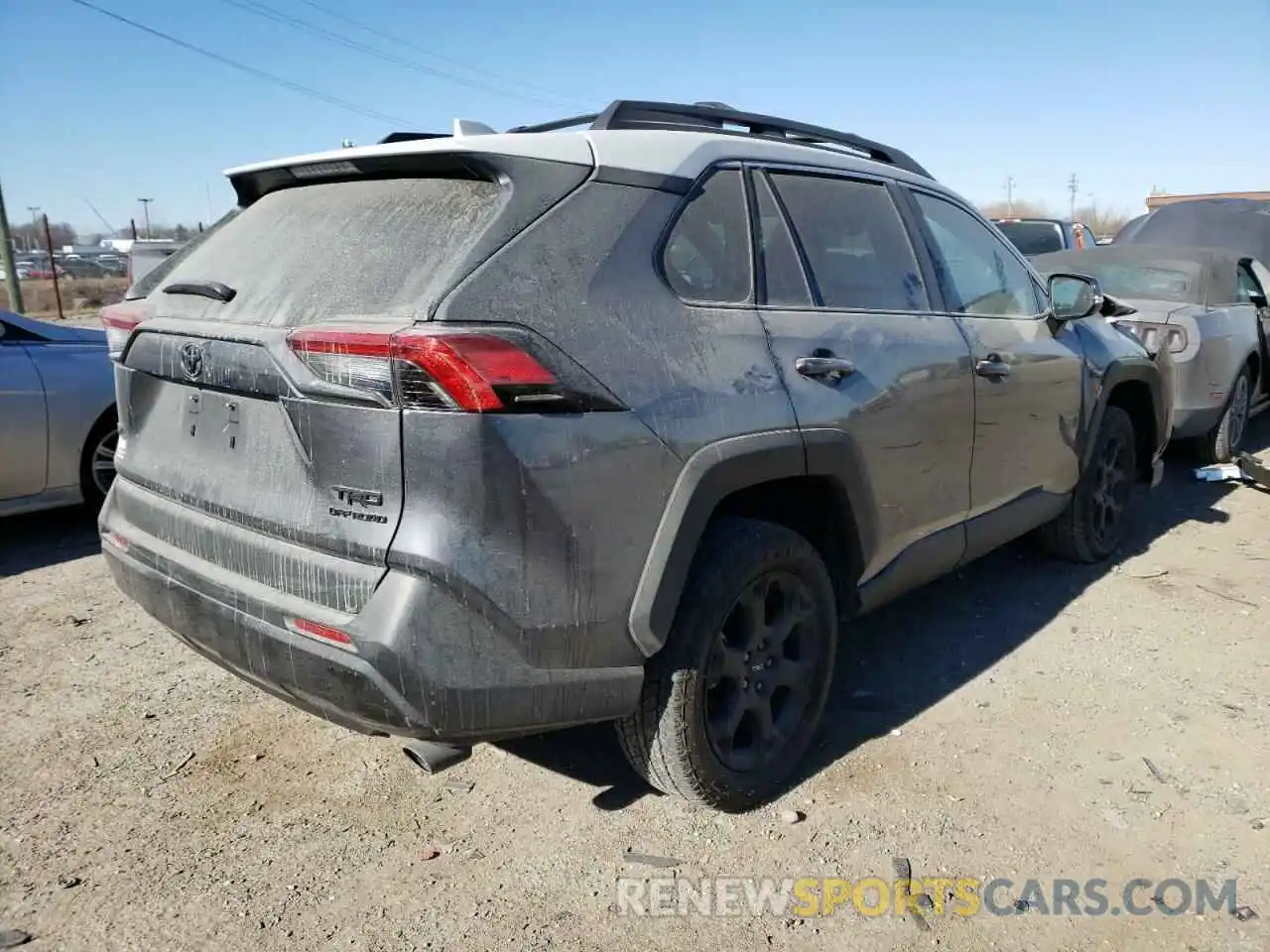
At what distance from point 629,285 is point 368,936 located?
5.56 feet

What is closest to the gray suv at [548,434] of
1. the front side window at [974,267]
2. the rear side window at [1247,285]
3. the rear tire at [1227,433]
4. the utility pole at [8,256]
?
the front side window at [974,267]

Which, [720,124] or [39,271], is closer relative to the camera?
[720,124]

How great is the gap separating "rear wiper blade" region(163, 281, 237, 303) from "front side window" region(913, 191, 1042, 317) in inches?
96.4

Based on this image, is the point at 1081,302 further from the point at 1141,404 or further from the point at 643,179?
the point at 643,179

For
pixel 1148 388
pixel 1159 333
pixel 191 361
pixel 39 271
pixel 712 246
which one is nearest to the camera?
pixel 191 361

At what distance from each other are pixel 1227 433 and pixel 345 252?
6641mm

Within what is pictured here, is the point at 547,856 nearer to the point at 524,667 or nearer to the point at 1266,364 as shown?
the point at 524,667

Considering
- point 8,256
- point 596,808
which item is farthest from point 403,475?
point 8,256

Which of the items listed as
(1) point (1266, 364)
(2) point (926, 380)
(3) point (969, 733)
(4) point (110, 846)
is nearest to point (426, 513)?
(4) point (110, 846)

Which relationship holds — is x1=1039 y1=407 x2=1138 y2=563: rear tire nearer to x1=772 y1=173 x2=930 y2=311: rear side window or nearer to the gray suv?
the gray suv

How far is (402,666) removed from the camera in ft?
6.78

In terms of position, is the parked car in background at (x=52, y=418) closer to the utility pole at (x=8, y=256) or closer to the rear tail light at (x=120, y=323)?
the rear tail light at (x=120, y=323)

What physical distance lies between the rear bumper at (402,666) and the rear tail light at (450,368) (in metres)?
0.40

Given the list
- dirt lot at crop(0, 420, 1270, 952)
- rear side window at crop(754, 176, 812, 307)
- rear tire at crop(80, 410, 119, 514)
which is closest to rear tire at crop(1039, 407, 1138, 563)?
dirt lot at crop(0, 420, 1270, 952)
